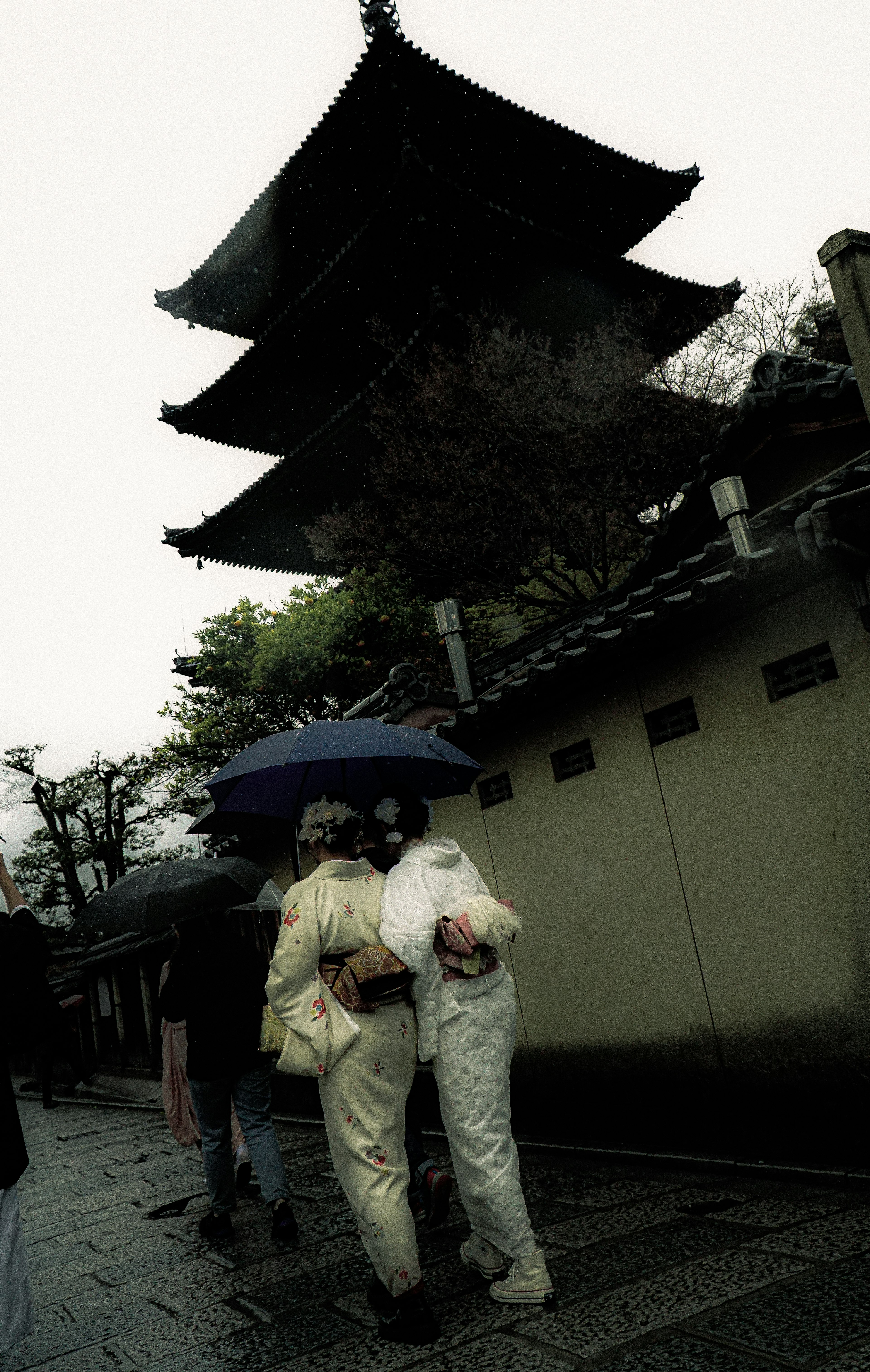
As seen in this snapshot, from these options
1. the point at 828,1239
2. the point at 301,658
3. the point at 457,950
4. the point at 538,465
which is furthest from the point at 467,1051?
the point at 301,658

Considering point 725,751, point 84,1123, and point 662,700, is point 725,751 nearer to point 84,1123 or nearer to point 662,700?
point 662,700

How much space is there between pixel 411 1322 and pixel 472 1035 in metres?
0.96

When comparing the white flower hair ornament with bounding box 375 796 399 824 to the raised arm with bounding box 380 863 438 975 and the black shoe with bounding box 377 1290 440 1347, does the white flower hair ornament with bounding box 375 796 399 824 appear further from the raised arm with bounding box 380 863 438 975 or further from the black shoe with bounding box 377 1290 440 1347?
the black shoe with bounding box 377 1290 440 1347

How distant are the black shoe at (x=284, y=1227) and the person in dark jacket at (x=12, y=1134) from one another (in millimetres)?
1473

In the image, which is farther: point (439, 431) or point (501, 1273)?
point (439, 431)

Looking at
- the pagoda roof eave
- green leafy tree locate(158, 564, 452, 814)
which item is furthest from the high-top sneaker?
the pagoda roof eave

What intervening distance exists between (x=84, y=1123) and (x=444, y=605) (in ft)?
32.5

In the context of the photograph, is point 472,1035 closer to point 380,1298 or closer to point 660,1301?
point 380,1298

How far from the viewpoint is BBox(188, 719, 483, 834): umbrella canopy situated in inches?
171

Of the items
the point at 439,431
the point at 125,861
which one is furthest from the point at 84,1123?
the point at 125,861

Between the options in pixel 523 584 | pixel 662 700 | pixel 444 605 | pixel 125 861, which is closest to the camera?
pixel 662 700

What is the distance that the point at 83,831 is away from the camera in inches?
1303

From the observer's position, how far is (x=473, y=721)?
684 cm

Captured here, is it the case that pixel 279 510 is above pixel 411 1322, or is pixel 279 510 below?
above
